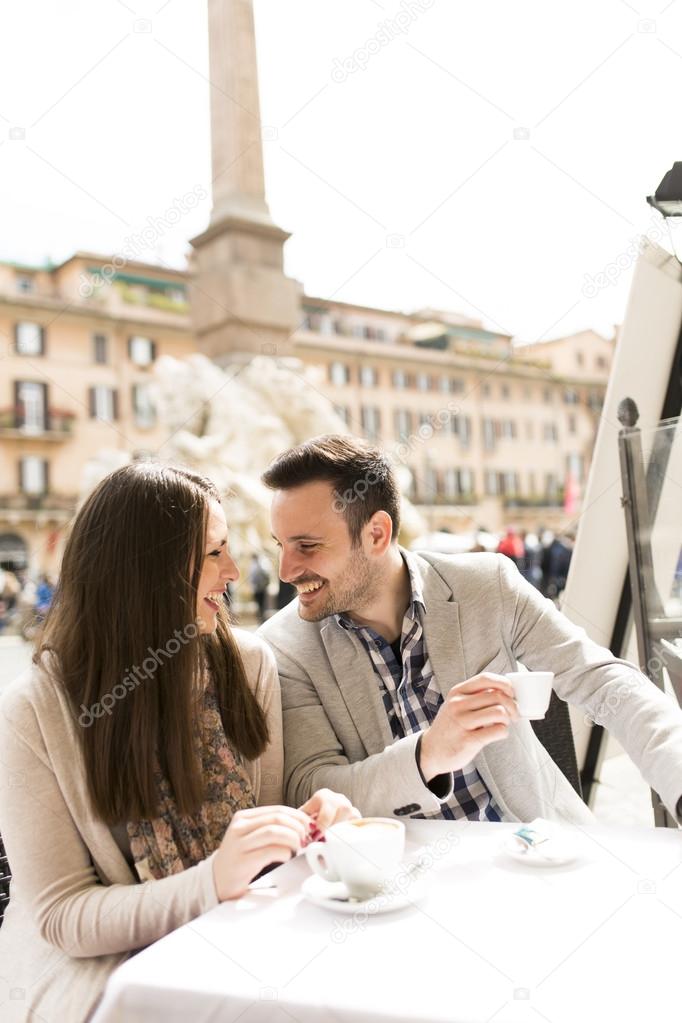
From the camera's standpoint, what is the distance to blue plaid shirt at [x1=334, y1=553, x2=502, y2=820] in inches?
43.9

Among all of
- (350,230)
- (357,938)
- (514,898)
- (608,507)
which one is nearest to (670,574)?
(608,507)

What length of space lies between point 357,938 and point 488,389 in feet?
84.0

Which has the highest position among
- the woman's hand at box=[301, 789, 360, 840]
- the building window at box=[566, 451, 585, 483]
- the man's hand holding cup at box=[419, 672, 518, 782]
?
the building window at box=[566, 451, 585, 483]

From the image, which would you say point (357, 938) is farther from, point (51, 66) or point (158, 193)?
point (158, 193)

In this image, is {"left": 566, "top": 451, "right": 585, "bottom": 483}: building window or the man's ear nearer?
the man's ear

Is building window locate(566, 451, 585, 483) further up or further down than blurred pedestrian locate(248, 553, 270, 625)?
further up

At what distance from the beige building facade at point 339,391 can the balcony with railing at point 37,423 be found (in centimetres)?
3

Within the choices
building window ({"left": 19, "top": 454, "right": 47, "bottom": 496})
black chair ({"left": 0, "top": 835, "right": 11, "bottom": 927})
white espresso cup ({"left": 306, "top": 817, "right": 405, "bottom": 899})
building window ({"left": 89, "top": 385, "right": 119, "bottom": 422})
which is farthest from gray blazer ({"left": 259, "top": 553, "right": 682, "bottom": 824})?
building window ({"left": 89, "top": 385, "right": 119, "bottom": 422})

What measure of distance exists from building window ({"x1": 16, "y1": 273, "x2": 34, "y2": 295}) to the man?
19288 mm

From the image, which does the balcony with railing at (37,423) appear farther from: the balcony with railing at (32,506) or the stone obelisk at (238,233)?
the stone obelisk at (238,233)

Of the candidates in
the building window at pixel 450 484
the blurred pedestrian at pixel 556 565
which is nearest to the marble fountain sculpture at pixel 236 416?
the blurred pedestrian at pixel 556 565

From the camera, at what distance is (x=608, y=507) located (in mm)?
2545

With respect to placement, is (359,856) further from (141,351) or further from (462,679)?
(141,351)

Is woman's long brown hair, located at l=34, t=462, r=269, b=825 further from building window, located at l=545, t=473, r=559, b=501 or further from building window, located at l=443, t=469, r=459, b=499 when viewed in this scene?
building window, located at l=545, t=473, r=559, b=501
